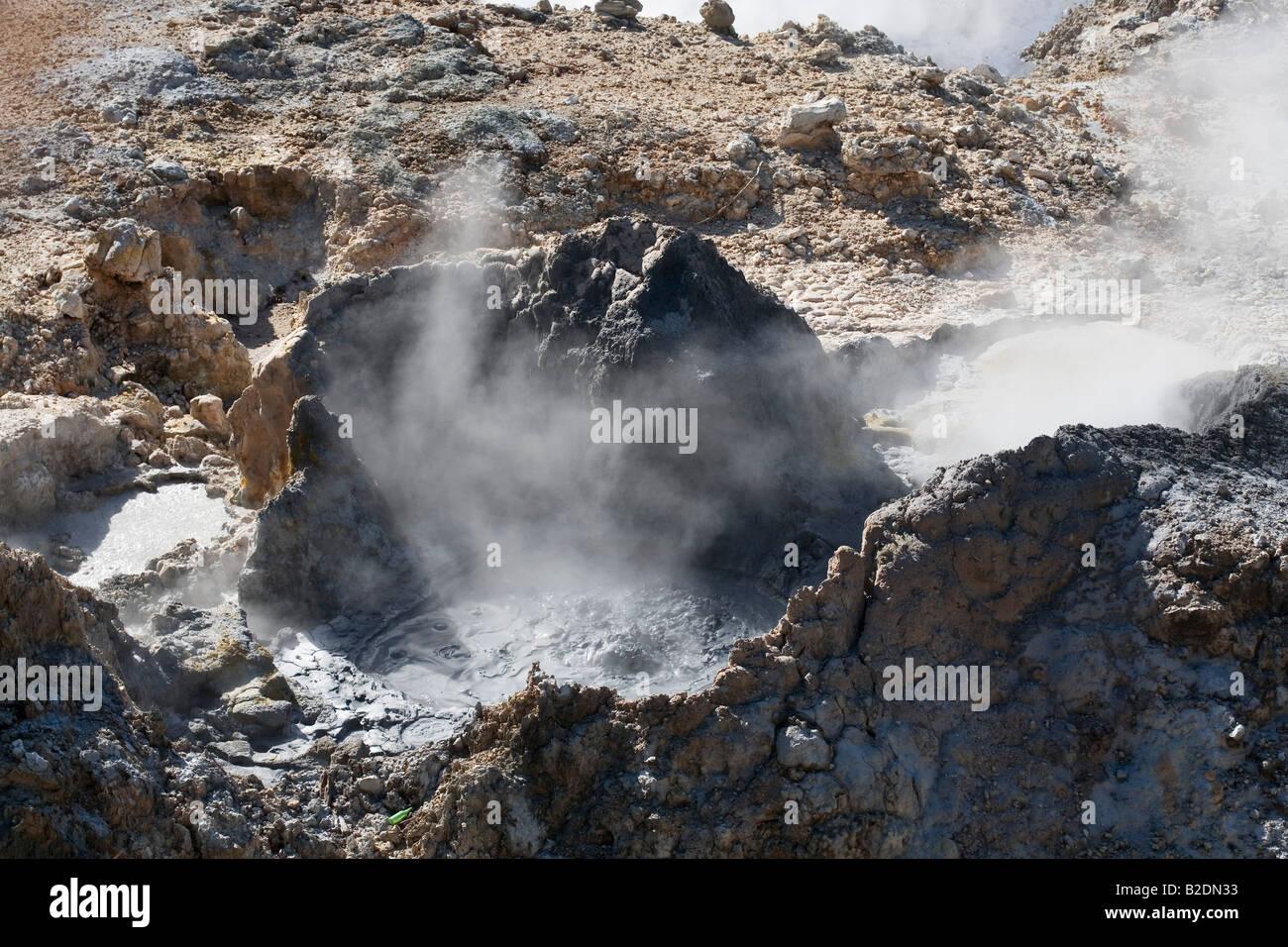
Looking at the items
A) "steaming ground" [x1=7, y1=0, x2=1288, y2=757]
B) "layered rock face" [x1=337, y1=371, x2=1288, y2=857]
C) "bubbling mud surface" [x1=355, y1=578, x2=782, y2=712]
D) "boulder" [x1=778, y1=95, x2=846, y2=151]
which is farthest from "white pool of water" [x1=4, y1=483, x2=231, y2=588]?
"boulder" [x1=778, y1=95, x2=846, y2=151]

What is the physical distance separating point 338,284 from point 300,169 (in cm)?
458

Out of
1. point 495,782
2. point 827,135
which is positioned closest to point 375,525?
point 495,782

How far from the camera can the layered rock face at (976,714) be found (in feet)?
15.1

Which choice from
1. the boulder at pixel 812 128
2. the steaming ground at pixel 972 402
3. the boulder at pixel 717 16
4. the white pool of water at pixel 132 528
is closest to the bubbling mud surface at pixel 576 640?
the steaming ground at pixel 972 402

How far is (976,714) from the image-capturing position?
15.8 feet

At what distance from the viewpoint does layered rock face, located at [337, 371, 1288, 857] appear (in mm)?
4590

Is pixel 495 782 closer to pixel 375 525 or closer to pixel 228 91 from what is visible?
pixel 375 525

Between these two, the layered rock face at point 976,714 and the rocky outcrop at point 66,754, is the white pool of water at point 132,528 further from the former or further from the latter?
the layered rock face at point 976,714

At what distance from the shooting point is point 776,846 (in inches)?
179

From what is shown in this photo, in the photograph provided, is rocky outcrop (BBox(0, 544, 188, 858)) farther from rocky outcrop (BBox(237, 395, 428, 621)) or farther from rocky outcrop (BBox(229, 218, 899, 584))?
rocky outcrop (BBox(229, 218, 899, 584))

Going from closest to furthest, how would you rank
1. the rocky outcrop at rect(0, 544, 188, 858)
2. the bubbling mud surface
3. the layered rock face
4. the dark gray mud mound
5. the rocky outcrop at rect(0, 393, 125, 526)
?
the rocky outcrop at rect(0, 544, 188, 858)
the layered rock face
the bubbling mud surface
the dark gray mud mound
the rocky outcrop at rect(0, 393, 125, 526)

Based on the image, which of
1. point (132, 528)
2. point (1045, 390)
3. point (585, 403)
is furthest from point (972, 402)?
point (132, 528)

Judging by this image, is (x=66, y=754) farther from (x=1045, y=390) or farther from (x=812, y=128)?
(x=812, y=128)

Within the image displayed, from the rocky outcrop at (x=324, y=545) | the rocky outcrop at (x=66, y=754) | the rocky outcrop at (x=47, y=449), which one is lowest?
the rocky outcrop at (x=66, y=754)
